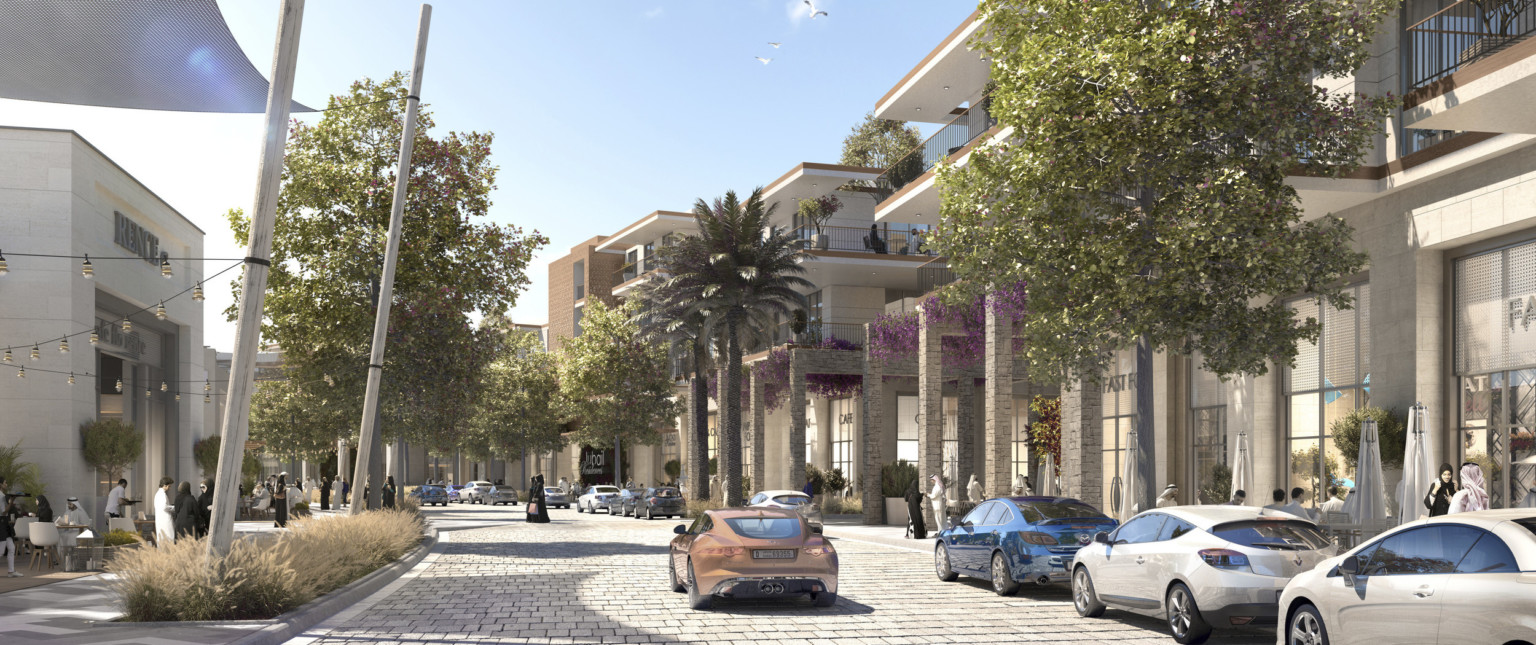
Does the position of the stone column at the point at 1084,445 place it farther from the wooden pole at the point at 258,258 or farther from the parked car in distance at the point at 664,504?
the parked car in distance at the point at 664,504

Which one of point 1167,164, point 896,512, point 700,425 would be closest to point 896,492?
point 896,512

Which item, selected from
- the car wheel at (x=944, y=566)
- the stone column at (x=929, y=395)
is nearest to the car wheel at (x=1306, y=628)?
the car wheel at (x=944, y=566)

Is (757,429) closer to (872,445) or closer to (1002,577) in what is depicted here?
(872,445)

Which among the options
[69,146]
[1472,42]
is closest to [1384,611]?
[1472,42]

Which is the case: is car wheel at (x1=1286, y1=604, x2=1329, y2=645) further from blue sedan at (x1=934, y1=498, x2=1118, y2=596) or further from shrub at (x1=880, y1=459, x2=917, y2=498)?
shrub at (x1=880, y1=459, x2=917, y2=498)

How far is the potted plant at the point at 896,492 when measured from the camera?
1565 inches

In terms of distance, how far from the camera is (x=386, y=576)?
2023 centimetres

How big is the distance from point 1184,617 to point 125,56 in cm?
1299

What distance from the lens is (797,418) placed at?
45.2 meters

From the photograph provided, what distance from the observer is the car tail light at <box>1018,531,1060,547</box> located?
54.7 ft

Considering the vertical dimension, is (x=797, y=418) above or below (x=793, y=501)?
above

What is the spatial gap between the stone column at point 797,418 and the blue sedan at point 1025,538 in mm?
26017

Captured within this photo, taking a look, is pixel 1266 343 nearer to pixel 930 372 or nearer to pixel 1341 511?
pixel 1341 511

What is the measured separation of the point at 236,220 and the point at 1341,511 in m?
24.4
